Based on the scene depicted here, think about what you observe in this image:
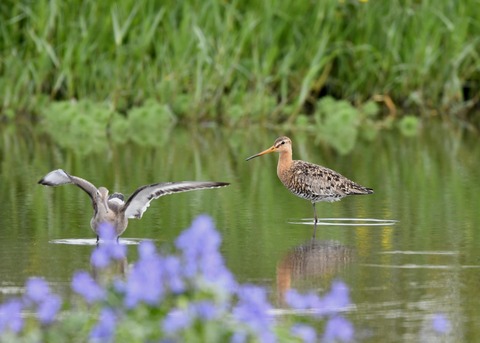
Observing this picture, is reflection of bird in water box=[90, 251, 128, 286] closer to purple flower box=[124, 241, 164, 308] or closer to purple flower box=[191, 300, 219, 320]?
purple flower box=[124, 241, 164, 308]

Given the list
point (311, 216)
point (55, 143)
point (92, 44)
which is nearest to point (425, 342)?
point (311, 216)

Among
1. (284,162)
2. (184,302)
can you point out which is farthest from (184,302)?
(284,162)

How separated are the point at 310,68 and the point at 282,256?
33.7 ft

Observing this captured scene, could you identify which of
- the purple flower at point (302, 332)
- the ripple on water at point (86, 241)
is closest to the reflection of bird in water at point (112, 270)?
the ripple on water at point (86, 241)

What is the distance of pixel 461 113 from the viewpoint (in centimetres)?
2094

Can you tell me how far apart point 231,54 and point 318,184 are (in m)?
7.74

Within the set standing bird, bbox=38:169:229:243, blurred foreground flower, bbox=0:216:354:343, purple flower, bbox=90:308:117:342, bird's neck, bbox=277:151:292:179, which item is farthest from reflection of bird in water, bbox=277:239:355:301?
purple flower, bbox=90:308:117:342

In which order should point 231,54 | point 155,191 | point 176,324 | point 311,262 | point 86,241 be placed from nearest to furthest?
point 176,324
point 311,262
point 155,191
point 86,241
point 231,54

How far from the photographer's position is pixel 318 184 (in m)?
11.3

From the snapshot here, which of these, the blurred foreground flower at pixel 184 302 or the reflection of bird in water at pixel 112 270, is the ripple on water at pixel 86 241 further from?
the blurred foreground flower at pixel 184 302

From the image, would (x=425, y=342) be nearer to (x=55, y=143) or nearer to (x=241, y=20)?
(x=55, y=143)

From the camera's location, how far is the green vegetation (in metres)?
18.6

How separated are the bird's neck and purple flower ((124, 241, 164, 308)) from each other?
21.3 feet

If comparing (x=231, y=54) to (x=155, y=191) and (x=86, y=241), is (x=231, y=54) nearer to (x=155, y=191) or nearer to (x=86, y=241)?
(x=86, y=241)
